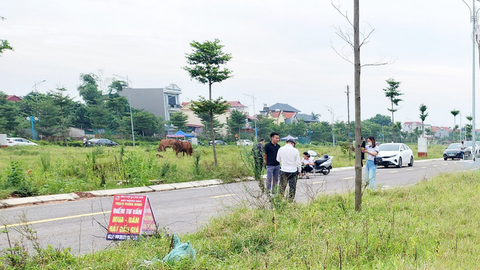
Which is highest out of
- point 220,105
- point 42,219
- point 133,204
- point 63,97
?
point 63,97

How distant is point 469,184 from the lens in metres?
10.5

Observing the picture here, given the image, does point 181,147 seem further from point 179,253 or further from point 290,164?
point 179,253

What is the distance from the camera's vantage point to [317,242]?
501 centimetres

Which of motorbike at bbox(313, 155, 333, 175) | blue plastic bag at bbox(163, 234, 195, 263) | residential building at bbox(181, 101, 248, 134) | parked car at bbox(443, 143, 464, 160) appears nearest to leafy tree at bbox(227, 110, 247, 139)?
residential building at bbox(181, 101, 248, 134)

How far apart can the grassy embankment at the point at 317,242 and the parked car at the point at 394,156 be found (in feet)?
51.3

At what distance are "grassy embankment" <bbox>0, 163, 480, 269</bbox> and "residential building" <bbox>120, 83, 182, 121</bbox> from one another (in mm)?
67889

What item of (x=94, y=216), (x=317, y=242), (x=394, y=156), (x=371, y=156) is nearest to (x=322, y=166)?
(x=394, y=156)

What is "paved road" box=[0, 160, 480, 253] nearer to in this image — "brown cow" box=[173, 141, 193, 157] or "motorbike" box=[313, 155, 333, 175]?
"motorbike" box=[313, 155, 333, 175]

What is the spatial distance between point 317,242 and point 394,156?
19.3m

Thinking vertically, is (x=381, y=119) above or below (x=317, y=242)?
above

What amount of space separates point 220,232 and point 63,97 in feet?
143

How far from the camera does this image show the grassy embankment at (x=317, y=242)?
433cm

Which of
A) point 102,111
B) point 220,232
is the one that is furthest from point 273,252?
point 102,111

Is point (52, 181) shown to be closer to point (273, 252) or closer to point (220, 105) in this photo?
point (220, 105)
